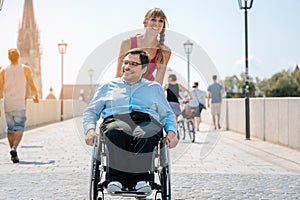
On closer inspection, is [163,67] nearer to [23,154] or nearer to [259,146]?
[23,154]

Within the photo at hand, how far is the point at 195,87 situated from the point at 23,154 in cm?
793

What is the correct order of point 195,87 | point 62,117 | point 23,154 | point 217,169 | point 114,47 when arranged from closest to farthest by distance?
point 114,47, point 217,169, point 23,154, point 195,87, point 62,117

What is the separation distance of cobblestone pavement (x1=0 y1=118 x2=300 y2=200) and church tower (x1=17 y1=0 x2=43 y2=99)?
296ft

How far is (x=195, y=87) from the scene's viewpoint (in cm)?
1700

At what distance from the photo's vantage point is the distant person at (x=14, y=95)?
348 inches

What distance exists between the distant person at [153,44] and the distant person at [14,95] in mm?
4196

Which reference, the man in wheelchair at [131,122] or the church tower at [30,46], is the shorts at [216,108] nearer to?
the man in wheelchair at [131,122]

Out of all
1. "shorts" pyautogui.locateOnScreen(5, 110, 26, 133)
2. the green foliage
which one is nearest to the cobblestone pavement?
"shorts" pyautogui.locateOnScreen(5, 110, 26, 133)

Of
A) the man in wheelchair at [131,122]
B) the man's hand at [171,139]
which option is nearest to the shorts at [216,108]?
the man in wheelchair at [131,122]

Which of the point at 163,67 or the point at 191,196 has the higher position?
the point at 163,67

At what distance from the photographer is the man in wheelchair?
13.3 feet

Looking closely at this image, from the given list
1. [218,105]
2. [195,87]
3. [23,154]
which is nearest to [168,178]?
[23,154]

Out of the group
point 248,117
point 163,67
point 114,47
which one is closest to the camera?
point 163,67

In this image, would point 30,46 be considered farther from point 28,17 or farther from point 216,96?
point 216,96
